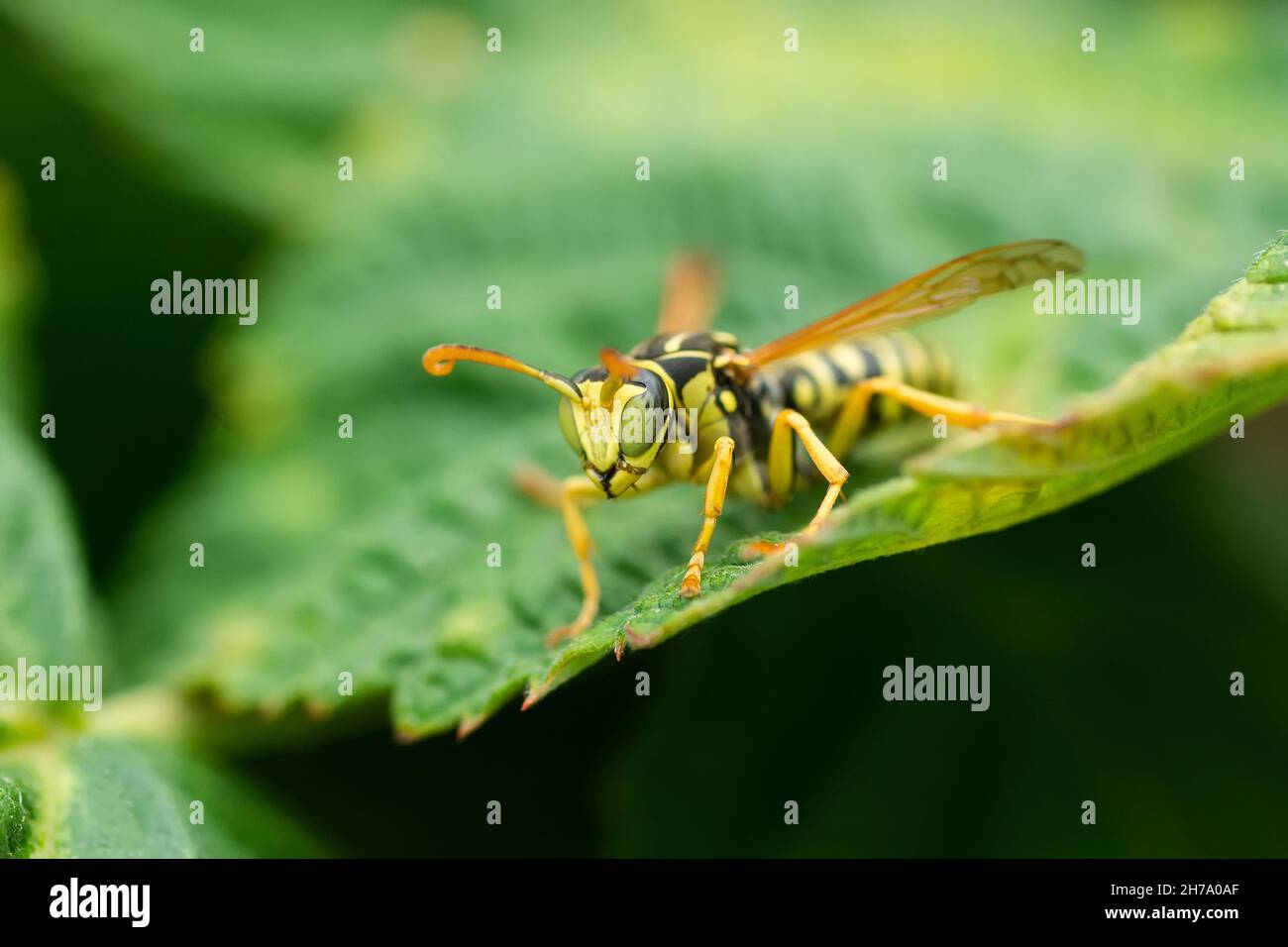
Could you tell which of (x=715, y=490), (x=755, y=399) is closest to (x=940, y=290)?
(x=755, y=399)

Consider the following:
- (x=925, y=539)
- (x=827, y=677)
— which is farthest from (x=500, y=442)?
(x=925, y=539)

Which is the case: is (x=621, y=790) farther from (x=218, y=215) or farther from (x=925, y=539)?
(x=218, y=215)

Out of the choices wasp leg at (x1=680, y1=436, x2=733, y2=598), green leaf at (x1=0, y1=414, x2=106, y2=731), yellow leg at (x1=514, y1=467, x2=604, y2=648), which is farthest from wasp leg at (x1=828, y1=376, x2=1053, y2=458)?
green leaf at (x1=0, y1=414, x2=106, y2=731)

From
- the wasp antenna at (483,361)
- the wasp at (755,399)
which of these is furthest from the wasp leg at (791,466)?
the wasp antenna at (483,361)

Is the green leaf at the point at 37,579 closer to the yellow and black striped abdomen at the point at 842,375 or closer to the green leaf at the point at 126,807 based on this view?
the green leaf at the point at 126,807

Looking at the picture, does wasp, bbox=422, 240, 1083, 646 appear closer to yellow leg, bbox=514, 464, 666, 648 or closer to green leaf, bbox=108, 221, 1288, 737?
yellow leg, bbox=514, 464, 666, 648

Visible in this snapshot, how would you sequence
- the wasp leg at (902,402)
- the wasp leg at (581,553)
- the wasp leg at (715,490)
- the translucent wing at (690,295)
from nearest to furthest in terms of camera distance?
the wasp leg at (715,490), the wasp leg at (581,553), the wasp leg at (902,402), the translucent wing at (690,295)

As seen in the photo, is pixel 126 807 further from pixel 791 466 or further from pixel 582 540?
pixel 791 466
